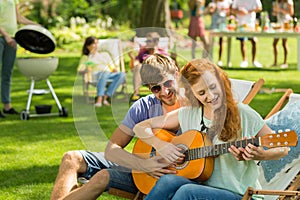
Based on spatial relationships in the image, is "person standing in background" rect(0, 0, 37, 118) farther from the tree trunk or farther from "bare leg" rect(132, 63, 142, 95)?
the tree trunk

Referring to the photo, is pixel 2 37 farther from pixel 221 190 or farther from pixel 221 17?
pixel 221 17

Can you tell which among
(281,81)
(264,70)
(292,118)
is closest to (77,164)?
(292,118)

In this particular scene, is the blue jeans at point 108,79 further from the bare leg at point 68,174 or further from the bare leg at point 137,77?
the bare leg at point 68,174

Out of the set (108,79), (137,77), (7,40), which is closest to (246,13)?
(7,40)

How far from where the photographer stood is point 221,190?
10.9 feet

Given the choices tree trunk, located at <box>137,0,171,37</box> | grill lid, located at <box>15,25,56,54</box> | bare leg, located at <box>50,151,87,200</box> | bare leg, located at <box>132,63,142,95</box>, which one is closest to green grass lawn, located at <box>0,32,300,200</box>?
bare leg, located at <box>132,63,142,95</box>

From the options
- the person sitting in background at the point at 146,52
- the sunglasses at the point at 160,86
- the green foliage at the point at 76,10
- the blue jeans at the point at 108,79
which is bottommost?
the green foliage at the point at 76,10

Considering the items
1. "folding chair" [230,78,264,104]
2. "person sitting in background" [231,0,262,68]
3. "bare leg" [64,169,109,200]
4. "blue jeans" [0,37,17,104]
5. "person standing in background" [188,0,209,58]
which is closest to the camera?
"bare leg" [64,169,109,200]

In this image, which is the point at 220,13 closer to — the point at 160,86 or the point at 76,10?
the point at 76,10

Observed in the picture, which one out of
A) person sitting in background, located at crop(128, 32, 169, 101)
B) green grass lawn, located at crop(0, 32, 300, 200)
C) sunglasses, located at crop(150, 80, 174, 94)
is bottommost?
green grass lawn, located at crop(0, 32, 300, 200)

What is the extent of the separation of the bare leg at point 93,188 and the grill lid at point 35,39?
364 cm

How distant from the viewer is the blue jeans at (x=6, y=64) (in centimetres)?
749

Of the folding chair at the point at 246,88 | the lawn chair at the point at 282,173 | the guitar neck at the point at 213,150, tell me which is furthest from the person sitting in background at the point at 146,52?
the folding chair at the point at 246,88

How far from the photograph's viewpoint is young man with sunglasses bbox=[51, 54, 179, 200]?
3346mm
